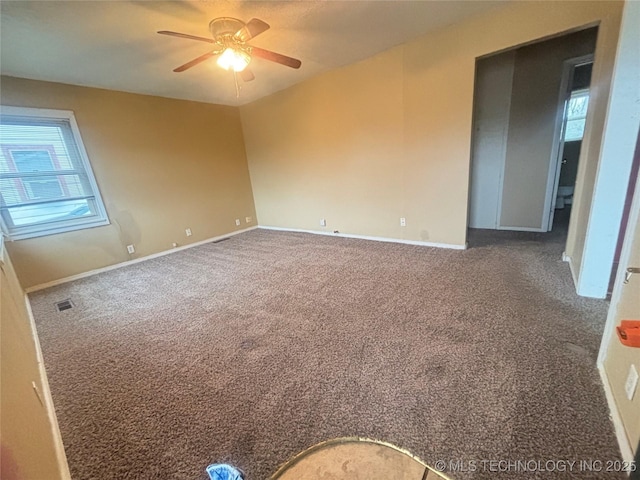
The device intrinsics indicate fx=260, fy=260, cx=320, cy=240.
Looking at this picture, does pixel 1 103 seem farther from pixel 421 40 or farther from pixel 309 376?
pixel 421 40

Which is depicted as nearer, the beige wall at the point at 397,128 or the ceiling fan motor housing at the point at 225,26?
the ceiling fan motor housing at the point at 225,26

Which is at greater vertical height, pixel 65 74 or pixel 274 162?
pixel 65 74

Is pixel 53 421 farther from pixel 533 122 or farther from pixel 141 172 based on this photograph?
pixel 533 122

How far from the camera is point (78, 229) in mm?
3594

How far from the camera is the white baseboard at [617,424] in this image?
1022 mm

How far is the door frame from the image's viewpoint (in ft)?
11.0

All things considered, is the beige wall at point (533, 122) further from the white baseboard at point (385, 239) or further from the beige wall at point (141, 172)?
the beige wall at point (141, 172)

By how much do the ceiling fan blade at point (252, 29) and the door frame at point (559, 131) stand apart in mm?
3876

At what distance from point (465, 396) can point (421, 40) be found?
3641 millimetres

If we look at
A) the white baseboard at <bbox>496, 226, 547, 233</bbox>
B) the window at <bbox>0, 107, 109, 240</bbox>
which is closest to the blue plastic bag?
the window at <bbox>0, 107, 109, 240</bbox>

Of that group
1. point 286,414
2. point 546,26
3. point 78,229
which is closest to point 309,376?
point 286,414

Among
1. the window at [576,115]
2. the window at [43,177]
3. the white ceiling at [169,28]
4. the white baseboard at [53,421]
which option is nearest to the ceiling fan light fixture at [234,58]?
the white ceiling at [169,28]

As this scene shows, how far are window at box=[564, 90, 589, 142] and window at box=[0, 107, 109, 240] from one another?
A: 7.84 metres

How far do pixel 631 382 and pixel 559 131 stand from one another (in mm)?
A: 3726
